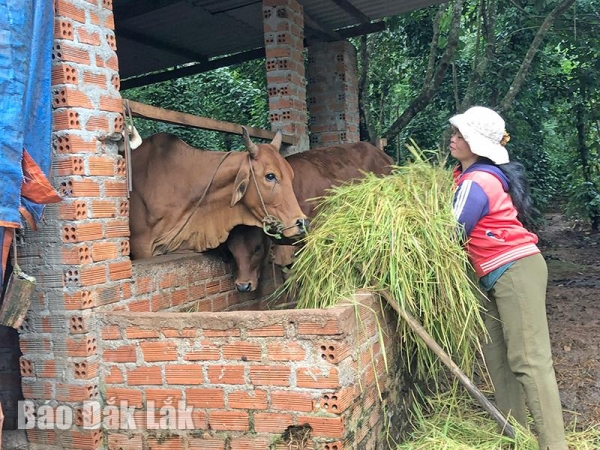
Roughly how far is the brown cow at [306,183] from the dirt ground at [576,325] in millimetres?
2166

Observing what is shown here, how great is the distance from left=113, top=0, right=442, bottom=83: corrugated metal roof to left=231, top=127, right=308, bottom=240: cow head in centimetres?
298

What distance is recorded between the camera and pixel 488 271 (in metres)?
3.33

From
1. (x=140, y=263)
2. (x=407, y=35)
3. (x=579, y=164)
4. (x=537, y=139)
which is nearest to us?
(x=140, y=263)

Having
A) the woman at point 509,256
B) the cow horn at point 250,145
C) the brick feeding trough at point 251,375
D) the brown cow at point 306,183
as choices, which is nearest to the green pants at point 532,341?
the woman at point 509,256

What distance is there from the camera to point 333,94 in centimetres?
723

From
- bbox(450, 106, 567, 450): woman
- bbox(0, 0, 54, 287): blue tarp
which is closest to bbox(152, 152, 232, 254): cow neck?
bbox(0, 0, 54, 287): blue tarp

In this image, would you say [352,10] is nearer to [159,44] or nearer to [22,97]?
[159,44]

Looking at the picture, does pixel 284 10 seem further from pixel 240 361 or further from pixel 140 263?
pixel 240 361

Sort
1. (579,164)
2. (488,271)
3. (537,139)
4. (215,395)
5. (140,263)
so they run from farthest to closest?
(579,164)
(537,139)
(140,263)
(488,271)
(215,395)

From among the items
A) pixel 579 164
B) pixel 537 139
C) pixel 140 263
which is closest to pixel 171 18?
pixel 140 263

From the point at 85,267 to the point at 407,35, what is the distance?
8523 mm

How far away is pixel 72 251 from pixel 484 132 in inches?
89.4

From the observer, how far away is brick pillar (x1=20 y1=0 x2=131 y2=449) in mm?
3004

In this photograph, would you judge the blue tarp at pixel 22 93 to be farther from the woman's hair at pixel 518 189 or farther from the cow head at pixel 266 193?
the woman's hair at pixel 518 189
